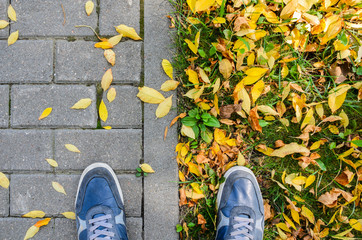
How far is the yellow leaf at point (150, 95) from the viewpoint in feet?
6.10

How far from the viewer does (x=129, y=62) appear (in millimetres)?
1890

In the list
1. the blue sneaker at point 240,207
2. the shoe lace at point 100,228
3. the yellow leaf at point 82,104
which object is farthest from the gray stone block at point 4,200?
the blue sneaker at point 240,207

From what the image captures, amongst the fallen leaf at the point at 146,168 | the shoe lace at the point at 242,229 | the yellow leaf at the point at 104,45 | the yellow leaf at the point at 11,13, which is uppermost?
the yellow leaf at the point at 11,13

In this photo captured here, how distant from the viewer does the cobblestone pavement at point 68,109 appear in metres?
1.88

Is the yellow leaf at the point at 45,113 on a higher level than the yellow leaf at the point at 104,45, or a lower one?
lower

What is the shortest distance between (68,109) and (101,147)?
1.10ft

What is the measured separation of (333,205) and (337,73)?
34.3 inches

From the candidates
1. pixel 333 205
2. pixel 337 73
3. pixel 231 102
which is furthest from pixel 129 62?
pixel 333 205

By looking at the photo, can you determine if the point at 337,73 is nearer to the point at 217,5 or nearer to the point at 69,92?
the point at 217,5

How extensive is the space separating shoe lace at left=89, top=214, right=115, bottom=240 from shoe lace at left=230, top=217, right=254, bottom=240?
0.81 meters

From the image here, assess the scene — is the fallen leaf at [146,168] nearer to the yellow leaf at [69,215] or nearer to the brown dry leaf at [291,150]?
the yellow leaf at [69,215]

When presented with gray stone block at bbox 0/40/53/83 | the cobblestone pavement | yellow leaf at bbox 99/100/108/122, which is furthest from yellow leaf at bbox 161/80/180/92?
gray stone block at bbox 0/40/53/83

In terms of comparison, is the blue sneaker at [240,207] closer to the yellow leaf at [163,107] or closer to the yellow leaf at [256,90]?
the yellow leaf at [256,90]

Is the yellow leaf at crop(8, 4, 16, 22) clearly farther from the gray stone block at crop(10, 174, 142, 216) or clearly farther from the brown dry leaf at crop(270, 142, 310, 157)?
the brown dry leaf at crop(270, 142, 310, 157)
